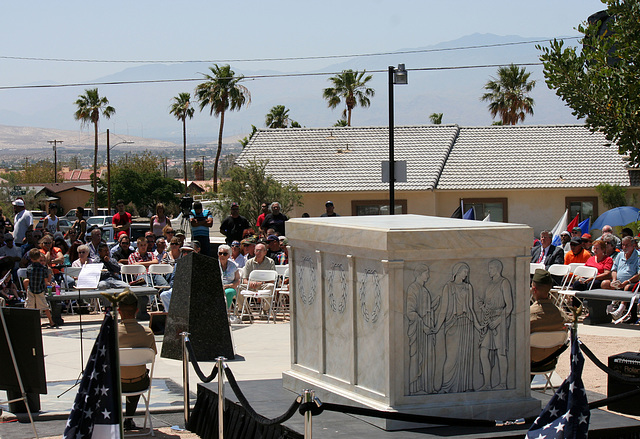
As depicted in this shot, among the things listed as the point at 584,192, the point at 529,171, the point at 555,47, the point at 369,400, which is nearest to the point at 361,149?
the point at 529,171

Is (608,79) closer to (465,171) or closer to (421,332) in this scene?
(421,332)

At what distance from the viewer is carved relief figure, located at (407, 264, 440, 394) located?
21.2 ft

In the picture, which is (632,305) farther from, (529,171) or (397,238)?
(529,171)

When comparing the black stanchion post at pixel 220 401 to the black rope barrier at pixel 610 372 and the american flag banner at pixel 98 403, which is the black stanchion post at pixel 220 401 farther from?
the black rope barrier at pixel 610 372

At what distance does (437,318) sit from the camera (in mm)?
6520

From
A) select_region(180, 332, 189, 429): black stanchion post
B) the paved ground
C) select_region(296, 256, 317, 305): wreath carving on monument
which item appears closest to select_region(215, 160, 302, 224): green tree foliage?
the paved ground

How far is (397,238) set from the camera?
251 inches

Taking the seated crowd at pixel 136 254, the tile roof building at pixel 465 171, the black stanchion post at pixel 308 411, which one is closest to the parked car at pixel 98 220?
the tile roof building at pixel 465 171

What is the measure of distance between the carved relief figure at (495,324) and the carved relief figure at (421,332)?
42 cm

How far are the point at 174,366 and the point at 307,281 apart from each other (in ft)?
12.6

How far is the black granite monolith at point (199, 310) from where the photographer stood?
10562 mm

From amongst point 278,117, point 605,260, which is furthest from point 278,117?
point 605,260

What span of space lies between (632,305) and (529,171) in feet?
59.3

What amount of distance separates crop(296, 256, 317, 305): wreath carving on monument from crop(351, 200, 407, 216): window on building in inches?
898
